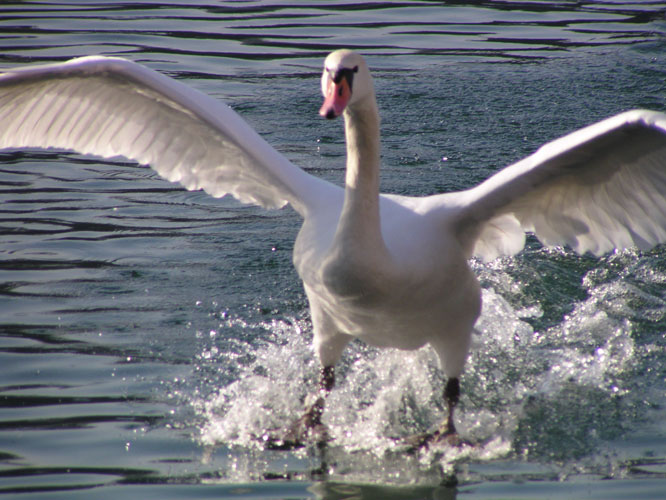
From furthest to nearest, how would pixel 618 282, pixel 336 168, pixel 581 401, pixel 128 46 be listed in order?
pixel 128 46 < pixel 336 168 < pixel 618 282 < pixel 581 401

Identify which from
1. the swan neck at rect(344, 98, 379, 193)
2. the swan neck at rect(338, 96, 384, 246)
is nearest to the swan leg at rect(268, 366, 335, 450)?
the swan neck at rect(338, 96, 384, 246)

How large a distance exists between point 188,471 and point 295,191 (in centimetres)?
166

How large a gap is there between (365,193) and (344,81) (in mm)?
567

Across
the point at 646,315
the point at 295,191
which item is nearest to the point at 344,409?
the point at 295,191

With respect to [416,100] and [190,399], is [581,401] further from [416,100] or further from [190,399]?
[416,100]

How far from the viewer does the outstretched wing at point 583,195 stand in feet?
14.2

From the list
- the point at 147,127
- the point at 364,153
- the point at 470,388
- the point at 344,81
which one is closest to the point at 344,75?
the point at 344,81

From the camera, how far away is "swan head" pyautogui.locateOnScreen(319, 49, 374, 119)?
409 centimetres

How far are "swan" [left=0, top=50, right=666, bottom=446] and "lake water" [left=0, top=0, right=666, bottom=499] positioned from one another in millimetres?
358

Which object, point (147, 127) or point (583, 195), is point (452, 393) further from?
point (147, 127)

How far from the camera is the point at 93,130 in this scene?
5.82 m

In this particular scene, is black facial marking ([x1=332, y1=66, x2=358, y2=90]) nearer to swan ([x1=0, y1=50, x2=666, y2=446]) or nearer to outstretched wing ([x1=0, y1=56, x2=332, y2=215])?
swan ([x1=0, y1=50, x2=666, y2=446])

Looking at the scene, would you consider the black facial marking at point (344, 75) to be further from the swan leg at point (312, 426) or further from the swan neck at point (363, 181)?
the swan leg at point (312, 426)

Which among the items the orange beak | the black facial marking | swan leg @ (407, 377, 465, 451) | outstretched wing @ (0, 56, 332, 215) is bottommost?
swan leg @ (407, 377, 465, 451)
